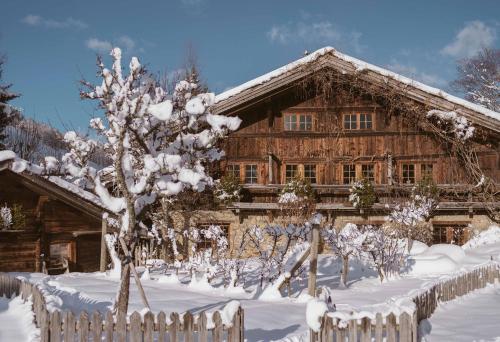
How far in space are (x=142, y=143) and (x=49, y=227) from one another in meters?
12.1

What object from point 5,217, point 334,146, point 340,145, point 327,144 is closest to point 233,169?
point 327,144

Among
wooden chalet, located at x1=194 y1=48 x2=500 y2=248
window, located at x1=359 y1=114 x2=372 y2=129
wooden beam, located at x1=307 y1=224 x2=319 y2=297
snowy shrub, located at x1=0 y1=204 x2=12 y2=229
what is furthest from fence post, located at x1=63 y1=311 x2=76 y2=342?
window, located at x1=359 y1=114 x2=372 y2=129

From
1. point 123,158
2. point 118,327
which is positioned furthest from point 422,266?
point 118,327

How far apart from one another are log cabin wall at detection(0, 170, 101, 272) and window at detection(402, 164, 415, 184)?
1276 cm

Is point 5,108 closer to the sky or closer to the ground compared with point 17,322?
closer to the sky

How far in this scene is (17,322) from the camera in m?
9.63

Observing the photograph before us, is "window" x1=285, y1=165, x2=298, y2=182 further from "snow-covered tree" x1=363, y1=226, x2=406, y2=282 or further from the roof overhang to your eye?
"snow-covered tree" x1=363, y1=226, x2=406, y2=282

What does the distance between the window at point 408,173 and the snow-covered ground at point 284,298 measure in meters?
3.38

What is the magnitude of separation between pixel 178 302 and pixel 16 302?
3494mm

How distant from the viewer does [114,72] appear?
360 inches

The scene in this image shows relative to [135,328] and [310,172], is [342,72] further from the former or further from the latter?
[135,328]

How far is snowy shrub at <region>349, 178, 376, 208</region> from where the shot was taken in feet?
67.9

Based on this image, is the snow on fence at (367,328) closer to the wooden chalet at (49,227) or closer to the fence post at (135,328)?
the fence post at (135,328)

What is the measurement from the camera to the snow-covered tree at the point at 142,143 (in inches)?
338
